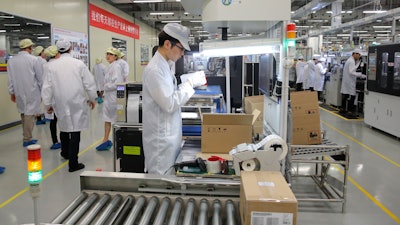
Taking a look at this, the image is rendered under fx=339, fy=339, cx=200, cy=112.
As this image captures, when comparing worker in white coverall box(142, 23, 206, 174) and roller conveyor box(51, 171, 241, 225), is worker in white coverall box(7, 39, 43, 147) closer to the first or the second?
worker in white coverall box(142, 23, 206, 174)

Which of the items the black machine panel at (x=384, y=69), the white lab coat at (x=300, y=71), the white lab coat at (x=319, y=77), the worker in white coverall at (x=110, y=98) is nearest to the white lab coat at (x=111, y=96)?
the worker in white coverall at (x=110, y=98)

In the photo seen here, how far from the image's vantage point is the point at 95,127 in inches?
250

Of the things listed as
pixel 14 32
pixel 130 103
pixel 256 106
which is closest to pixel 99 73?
pixel 14 32

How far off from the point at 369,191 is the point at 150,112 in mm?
2484

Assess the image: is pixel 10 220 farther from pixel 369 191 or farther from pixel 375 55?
pixel 375 55

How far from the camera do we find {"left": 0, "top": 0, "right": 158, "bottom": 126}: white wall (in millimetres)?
6016

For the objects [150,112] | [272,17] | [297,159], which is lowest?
[297,159]

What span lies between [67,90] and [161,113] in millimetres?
1974

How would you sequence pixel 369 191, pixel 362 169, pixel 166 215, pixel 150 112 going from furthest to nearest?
pixel 362 169 → pixel 369 191 → pixel 150 112 → pixel 166 215

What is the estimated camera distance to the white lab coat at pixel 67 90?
3.61 metres

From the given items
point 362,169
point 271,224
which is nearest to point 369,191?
point 362,169

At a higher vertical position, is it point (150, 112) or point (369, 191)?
point (150, 112)

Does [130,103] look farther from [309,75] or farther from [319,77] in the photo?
[309,75]

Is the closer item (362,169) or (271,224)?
(271,224)
